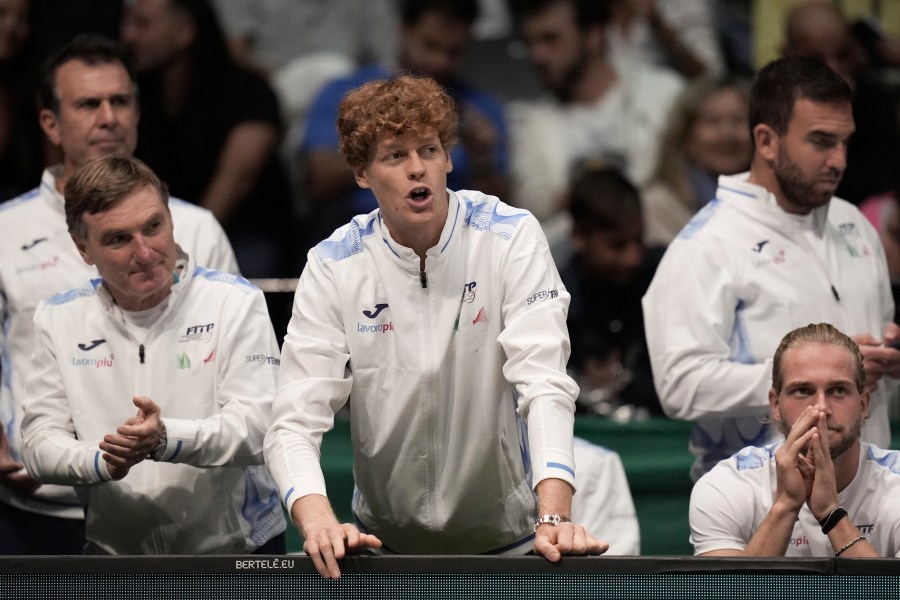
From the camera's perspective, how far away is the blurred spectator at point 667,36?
6.21 meters

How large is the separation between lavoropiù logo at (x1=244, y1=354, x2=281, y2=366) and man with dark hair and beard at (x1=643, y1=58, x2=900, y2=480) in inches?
39.5

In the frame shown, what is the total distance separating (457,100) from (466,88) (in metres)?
0.07

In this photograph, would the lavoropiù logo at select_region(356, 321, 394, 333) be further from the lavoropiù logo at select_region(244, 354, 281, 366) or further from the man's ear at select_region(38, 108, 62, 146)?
the man's ear at select_region(38, 108, 62, 146)

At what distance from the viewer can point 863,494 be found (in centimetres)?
307

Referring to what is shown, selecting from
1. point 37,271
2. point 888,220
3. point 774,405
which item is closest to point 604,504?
point 774,405

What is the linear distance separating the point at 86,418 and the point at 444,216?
36.5 inches

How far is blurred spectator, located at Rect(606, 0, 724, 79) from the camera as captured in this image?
6207mm

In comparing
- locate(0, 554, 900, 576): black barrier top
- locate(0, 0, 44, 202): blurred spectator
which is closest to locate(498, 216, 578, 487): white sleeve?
locate(0, 554, 900, 576): black barrier top

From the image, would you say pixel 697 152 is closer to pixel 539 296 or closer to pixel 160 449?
pixel 539 296

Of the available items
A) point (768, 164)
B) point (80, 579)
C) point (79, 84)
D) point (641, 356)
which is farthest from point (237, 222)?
point (80, 579)

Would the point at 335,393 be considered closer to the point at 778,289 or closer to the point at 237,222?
the point at 778,289

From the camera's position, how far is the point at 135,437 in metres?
2.87

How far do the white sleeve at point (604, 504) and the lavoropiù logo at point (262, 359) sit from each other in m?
1.12

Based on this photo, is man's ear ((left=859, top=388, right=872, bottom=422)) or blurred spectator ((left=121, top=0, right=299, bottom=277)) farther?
A: blurred spectator ((left=121, top=0, right=299, bottom=277))
